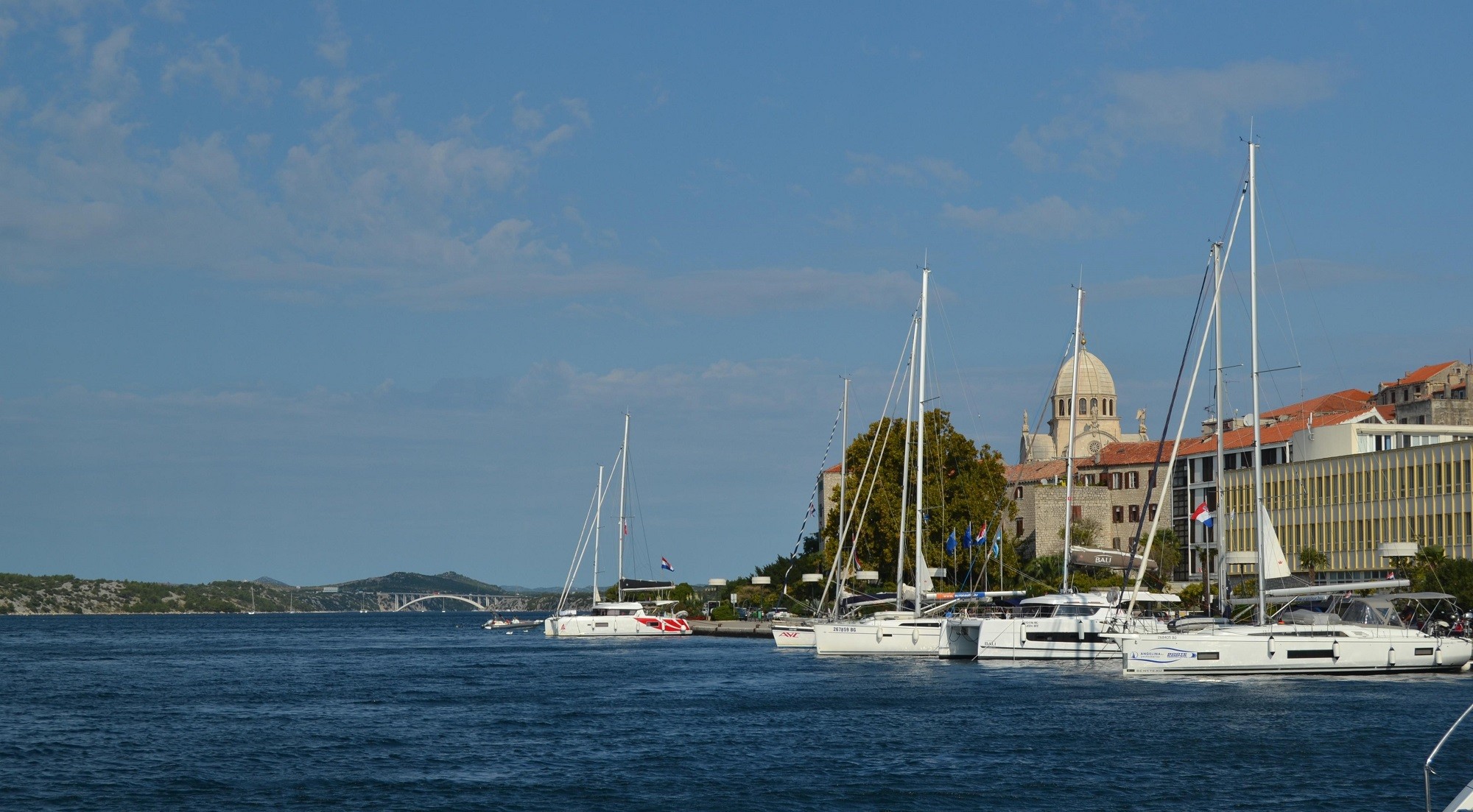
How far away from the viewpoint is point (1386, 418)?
10594 centimetres

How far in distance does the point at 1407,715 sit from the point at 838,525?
5784cm

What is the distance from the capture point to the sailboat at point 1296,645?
52188mm

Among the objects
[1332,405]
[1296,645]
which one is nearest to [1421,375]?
[1332,405]

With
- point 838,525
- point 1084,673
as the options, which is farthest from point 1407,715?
point 838,525

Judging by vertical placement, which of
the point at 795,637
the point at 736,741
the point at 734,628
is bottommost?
the point at 734,628

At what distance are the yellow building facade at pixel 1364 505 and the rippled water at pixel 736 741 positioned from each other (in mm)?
27400

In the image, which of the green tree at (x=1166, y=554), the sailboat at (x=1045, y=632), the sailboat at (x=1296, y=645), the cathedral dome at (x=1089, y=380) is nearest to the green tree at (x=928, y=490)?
the green tree at (x=1166, y=554)

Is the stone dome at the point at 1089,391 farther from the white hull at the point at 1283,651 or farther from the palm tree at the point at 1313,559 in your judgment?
the white hull at the point at 1283,651

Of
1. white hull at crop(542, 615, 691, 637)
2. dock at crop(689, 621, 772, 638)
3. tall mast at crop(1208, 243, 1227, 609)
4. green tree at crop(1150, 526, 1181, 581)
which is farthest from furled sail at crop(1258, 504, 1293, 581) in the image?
white hull at crop(542, 615, 691, 637)

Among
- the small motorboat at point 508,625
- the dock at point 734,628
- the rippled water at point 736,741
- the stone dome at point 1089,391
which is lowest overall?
the small motorboat at point 508,625

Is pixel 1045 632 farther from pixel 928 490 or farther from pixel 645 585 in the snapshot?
pixel 645 585

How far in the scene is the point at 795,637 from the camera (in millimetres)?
82188

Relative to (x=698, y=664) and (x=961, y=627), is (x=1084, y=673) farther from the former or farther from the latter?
(x=698, y=664)

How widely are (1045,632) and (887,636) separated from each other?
737 cm
